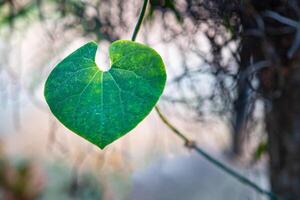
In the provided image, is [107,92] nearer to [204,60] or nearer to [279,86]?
[204,60]

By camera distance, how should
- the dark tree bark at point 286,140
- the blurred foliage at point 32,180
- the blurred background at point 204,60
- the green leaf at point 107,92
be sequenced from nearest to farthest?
the green leaf at point 107,92
the blurred background at point 204,60
the dark tree bark at point 286,140
the blurred foliage at point 32,180

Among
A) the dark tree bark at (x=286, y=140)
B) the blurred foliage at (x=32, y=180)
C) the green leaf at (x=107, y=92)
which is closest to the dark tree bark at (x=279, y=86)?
the dark tree bark at (x=286, y=140)

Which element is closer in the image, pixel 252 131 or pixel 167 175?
pixel 252 131

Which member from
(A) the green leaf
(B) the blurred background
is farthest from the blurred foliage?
(A) the green leaf

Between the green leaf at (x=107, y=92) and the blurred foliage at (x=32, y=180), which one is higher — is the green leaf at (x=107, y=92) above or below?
above

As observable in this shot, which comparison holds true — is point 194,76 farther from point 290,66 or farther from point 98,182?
point 98,182

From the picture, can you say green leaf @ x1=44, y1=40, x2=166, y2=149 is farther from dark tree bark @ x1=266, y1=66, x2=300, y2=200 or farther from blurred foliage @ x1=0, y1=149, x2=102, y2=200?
blurred foliage @ x1=0, y1=149, x2=102, y2=200

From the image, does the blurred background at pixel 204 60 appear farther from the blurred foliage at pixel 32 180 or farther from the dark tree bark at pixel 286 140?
the blurred foliage at pixel 32 180

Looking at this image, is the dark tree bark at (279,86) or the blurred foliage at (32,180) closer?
the dark tree bark at (279,86)

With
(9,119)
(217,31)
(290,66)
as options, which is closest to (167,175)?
(290,66)

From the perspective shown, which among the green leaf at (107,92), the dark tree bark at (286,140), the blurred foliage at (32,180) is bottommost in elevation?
the blurred foliage at (32,180)
